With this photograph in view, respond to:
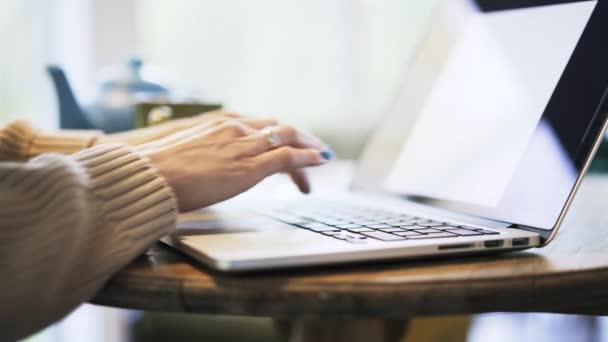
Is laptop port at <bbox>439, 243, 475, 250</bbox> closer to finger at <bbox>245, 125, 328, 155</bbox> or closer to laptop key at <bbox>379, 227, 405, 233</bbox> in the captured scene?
laptop key at <bbox>379, 227, 405, 233</bbox>

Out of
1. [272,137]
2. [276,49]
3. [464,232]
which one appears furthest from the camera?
[276,49]

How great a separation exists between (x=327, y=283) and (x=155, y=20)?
5.07 feet

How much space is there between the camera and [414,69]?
0.88 metres

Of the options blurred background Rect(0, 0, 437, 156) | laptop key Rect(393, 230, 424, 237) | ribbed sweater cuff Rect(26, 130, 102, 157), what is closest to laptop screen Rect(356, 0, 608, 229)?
laptop key Rect(393, 230, 424, 237)

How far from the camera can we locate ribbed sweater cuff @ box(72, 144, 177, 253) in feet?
1.45

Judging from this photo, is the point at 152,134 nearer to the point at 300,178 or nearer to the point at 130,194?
the point at 300,178

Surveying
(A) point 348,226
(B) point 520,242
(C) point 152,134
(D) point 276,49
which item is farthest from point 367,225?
(D) point 276,49

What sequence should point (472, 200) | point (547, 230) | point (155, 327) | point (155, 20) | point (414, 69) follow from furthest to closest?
point (155, 20) < point (155, 327) < point (414, 69) < point (472, 200) < point (547, 230)

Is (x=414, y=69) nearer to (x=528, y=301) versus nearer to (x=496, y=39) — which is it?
(x=496, y=39)

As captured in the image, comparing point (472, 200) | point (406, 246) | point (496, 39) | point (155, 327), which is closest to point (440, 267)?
point (406, 246)

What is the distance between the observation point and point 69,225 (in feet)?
1.34

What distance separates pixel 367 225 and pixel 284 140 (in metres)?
0.18

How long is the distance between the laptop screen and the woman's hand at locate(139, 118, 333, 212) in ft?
0.54

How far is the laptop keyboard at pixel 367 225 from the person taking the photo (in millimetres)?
472
